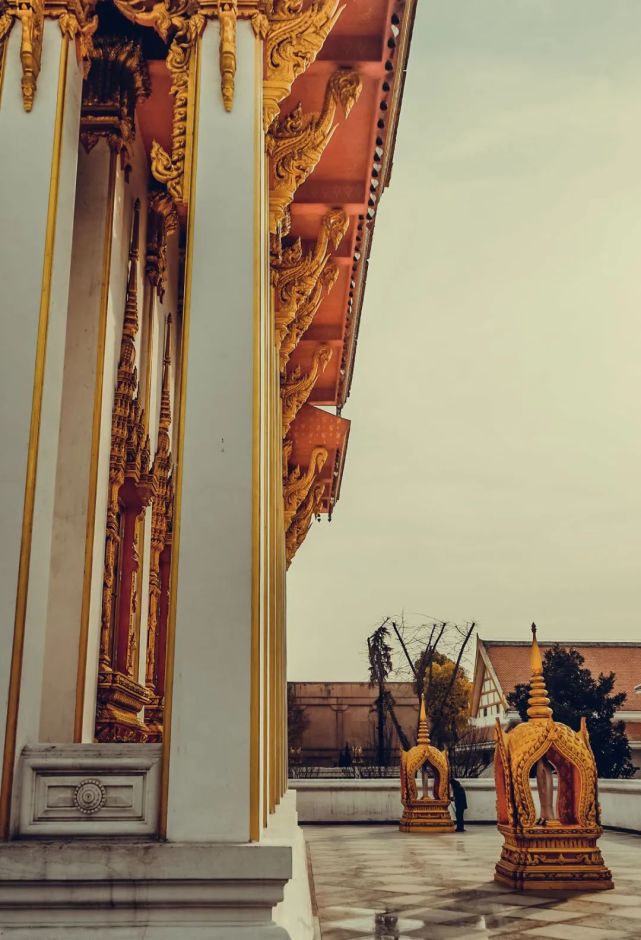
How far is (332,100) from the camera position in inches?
207

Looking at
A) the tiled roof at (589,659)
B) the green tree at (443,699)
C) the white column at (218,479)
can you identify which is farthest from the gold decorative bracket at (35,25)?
the green tree at (443,699)

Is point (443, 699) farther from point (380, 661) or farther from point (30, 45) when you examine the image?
point (30, 45)

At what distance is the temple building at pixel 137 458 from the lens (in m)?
2.81

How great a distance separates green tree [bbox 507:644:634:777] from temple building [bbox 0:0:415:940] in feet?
47.5

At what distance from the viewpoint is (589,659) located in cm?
2878

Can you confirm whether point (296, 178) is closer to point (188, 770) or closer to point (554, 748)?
point (188, 770)

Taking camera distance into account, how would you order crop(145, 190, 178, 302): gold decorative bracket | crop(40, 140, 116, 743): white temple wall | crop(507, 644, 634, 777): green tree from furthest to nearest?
1. crop(507, 644, 634, 777): green tree
2. crop(145, 190, 178, 302): gold decorative bracket
3. crop(40, 140, 116, 743): white temple wall

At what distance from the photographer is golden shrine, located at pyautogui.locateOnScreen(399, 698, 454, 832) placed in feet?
40.6

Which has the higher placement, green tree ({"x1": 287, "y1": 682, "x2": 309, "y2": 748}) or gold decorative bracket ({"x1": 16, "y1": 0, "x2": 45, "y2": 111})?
gold decorative bracket ({"x1": 16, "y1": 0, "x2": 45, "y2": 111})

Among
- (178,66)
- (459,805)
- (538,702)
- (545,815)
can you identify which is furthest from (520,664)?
(178,66)

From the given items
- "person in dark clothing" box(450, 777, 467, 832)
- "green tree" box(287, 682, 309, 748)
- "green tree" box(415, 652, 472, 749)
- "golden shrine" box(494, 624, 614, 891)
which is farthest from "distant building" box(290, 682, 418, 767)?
"golden shrine" box(494, 624, 614, 891)

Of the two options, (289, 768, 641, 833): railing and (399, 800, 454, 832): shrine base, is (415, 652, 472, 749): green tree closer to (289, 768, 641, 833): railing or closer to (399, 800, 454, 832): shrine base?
(289, 768, 641, 833): railing

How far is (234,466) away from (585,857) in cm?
483

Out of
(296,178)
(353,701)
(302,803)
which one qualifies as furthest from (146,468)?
(353,701)
